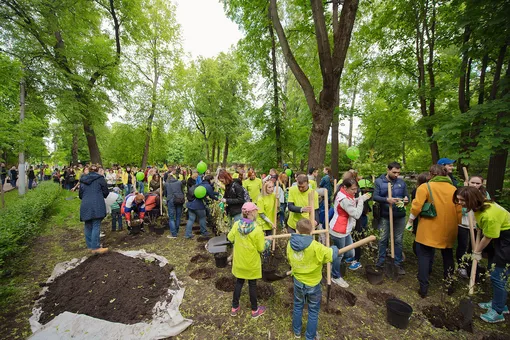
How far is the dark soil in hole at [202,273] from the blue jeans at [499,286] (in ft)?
14.7

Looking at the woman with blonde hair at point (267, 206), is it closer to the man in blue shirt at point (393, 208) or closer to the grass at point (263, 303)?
the grass at point (263, 303)

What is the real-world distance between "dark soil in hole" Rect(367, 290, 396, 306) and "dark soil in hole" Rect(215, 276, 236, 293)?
7.85 ft

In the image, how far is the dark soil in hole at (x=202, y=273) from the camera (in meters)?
4.24

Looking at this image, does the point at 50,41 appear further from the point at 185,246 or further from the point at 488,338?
the point at 488,338

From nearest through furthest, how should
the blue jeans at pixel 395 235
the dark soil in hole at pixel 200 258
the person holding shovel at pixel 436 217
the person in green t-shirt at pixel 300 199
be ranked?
A: the person holding shovel at pixel 436 217 < the person in green t-shirt at pixel 300 199 < the blue jeans at pixel 395 235 < the dark soil in hole at pixel 200 258

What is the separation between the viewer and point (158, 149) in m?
24.4

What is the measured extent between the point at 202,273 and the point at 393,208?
4.03 meters

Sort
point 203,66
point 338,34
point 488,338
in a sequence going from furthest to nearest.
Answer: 1. point 203,66
2. point 338,34
3. point 488,338


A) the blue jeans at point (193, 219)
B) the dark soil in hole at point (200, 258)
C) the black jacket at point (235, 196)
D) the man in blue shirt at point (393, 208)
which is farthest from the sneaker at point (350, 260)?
the blue jeans at point (193, 219)

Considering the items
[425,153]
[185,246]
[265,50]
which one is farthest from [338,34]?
[425,153]

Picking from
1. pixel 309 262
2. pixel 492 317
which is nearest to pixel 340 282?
pixel 309 262

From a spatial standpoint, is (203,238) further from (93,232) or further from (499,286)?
(499,286)

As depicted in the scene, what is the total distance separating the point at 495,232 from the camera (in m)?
2.79

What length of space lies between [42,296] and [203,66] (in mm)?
24560
